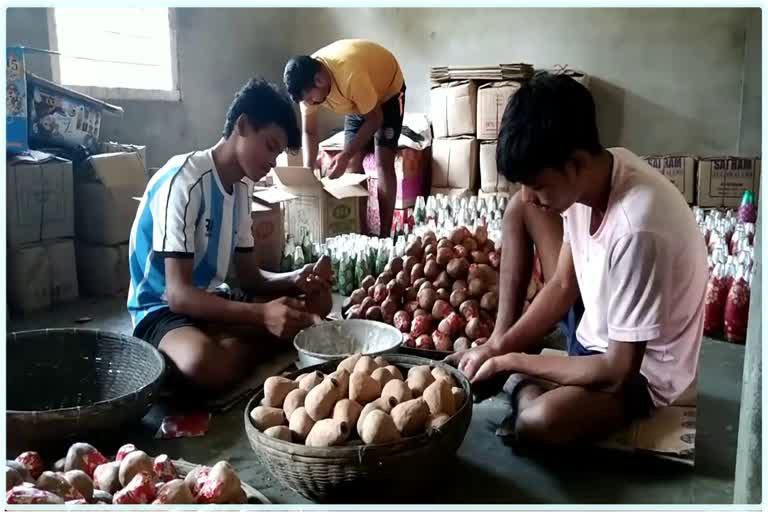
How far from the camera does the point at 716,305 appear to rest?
99.4 inches

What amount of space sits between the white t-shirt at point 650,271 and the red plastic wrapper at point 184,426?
41.6 inches

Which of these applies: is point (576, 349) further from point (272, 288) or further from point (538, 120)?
point (272, 288)

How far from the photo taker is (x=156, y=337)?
196 centimetres

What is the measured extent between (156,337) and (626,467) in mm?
1312

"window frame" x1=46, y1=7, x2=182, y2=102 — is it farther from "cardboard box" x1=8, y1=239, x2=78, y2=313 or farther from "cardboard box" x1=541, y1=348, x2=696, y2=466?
"cardboard box" x1=541, y1=348, x2=696, y2=466

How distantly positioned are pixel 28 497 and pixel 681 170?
443cm

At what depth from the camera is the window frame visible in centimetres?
454

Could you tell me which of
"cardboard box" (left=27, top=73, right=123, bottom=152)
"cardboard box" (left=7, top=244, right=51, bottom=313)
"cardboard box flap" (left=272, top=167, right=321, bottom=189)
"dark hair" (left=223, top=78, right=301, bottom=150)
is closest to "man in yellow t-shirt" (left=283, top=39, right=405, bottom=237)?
"cardboard box flap" (left=272, top=167, right=321, bottom=189)

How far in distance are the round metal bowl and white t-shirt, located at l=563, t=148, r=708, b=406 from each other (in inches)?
26.7

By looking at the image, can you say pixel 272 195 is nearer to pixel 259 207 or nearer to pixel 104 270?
Result: pixel 259 207

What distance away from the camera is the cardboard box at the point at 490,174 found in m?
4.94

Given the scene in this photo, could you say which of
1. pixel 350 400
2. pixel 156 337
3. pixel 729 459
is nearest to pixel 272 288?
pixel 156 337

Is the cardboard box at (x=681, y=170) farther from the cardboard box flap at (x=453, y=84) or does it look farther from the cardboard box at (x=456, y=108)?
the cardboard box flap at (x=453, y=84)

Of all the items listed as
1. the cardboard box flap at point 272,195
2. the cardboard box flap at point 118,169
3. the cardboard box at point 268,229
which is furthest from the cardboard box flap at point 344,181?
the cardboard box flap at point 118,169
